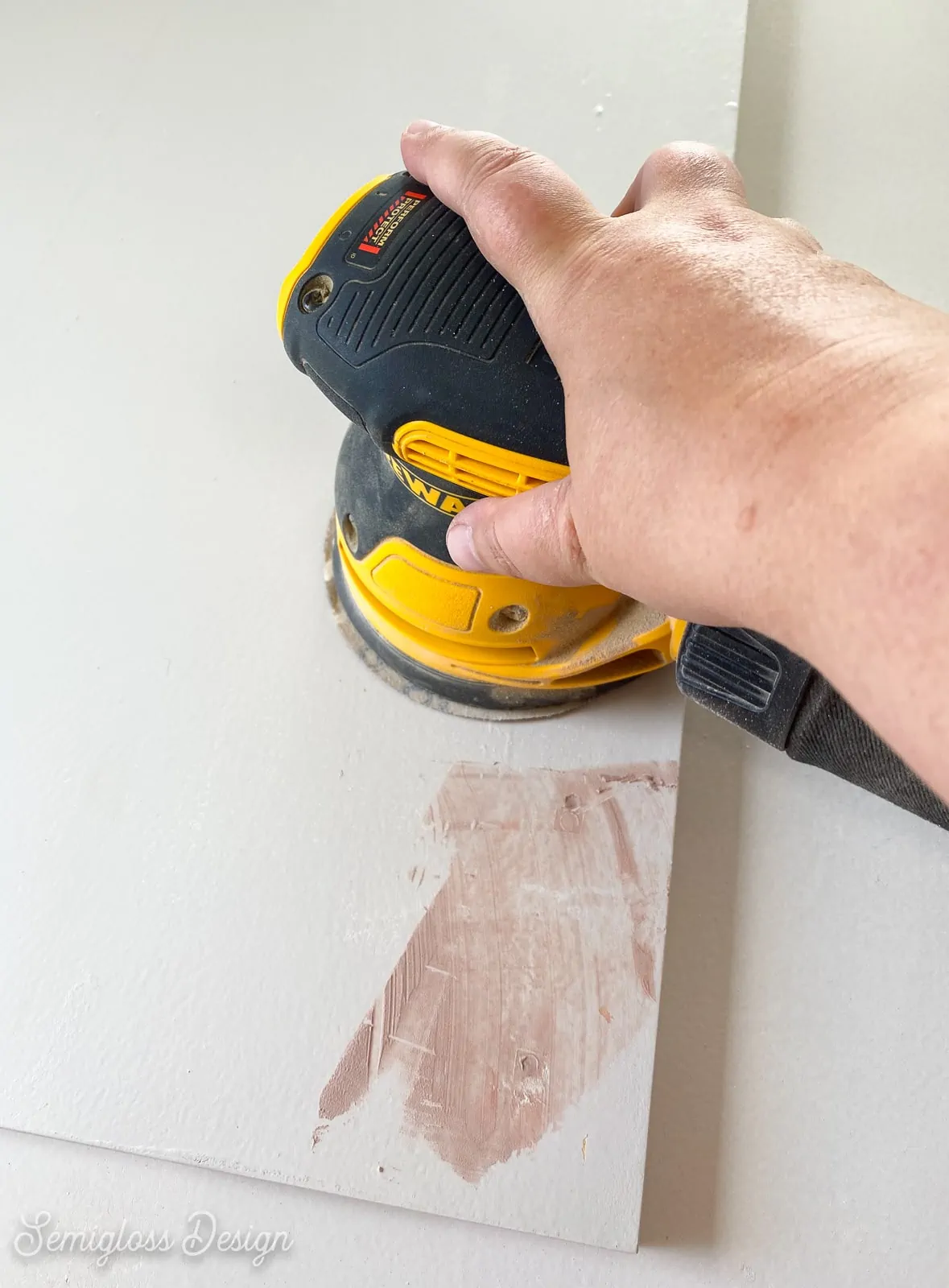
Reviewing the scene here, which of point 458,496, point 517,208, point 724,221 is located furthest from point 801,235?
point 458,496

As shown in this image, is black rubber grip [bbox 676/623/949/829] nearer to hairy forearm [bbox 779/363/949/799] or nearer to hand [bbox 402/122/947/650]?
hand [bbox 402/122/947/650]

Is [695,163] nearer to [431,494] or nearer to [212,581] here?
[431,494]

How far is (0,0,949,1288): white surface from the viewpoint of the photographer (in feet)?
2.48

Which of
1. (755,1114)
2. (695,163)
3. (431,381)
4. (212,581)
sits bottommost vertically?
(755,1114)

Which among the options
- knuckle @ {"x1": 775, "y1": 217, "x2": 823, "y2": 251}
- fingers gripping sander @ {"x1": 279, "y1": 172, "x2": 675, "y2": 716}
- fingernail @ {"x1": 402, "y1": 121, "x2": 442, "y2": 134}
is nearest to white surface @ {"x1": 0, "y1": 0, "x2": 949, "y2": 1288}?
fingers gripping sander @ {"x1": 279, "y1": 172, "x2": 675, "y2": 716}

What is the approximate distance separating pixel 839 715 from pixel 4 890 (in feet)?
2.53

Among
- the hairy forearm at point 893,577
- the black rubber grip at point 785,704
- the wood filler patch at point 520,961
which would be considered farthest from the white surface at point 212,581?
the hairy forearm at point 893,577

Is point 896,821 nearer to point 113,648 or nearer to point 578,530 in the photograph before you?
point 578,530

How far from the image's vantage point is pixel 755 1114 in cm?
80

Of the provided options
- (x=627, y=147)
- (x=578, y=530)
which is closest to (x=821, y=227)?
(x=627, y=147)

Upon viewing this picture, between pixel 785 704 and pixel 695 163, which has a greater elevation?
pixel 695 163

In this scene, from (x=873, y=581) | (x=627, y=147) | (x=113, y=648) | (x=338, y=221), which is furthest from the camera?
(x=627, y=147)

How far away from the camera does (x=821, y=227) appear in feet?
3.94

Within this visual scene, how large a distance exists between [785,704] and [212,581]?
0.61 m
